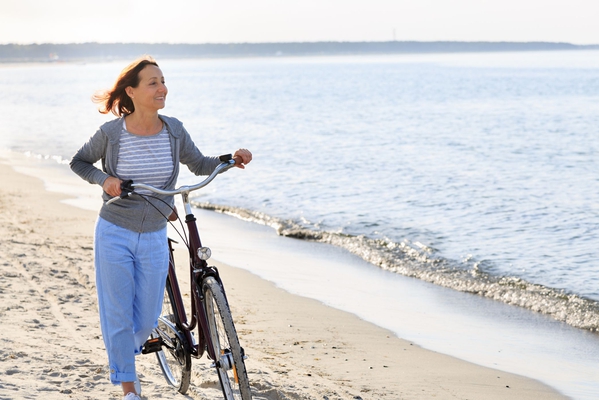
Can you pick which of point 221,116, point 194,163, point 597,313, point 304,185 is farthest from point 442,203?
point 221,116

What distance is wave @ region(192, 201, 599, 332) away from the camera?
725 centimetres

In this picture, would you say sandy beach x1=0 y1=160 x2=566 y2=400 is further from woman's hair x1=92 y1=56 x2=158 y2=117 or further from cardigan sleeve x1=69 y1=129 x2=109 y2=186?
woman's hair x1=92 y1=56 x2=158 y2=117

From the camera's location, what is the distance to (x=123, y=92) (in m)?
3.48

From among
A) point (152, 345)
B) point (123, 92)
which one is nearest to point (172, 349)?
point (152, 345)

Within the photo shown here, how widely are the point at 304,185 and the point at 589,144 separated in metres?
11.5

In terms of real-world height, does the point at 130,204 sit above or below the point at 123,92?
below

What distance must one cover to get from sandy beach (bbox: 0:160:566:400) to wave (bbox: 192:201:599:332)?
190cm

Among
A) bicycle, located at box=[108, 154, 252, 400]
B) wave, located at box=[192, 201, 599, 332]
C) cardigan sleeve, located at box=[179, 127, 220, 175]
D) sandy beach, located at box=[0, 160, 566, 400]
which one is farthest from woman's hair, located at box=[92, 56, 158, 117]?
wave, located at box=[192, 201, 599, 332]

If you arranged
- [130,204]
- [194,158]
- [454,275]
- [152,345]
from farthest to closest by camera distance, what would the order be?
[454,275] < [152,345] < [194,158] < [130,204]

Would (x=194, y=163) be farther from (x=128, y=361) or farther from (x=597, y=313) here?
(x=597, y=313)

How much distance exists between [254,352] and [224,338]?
179cm

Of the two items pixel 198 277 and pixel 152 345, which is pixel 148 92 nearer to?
pixel 198 277

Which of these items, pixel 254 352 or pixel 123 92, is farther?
pixel 254 352

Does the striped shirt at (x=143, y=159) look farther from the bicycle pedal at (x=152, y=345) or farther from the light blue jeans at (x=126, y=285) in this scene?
the bicycle pedal at (x=152, y=345)
